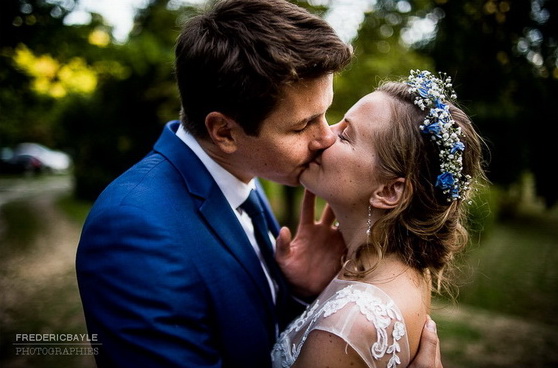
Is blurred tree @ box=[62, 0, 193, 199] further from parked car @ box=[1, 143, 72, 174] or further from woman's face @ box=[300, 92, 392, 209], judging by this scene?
woman's face @ box=[300, 92, 392, 209]

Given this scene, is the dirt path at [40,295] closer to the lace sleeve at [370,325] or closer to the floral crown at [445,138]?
the lace sleeve at [370,325]

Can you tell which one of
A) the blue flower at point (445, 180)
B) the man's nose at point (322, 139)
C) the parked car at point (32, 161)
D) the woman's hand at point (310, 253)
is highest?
the man's nose at point (322, 139)

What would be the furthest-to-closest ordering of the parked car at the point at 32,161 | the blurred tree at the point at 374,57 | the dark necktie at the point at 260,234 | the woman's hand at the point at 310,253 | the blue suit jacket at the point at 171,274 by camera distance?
the parked car at the point at 32,161 < the blurred tree at the point at 374,57 < the woman's hand at the point at 310,253 < the dark necktie at the point at 260,234 < the blue suit jacket at the point at 171,274

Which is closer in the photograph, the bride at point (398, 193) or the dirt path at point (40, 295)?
the bride at point (398, 193)

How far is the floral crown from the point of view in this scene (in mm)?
2211

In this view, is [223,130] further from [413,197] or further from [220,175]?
[413,197]

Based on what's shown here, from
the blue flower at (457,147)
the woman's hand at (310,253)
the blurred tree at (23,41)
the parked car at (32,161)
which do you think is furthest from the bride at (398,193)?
the parked car at (32,161)

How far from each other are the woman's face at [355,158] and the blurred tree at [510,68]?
3.24 m

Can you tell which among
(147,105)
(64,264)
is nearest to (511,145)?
(64,264)

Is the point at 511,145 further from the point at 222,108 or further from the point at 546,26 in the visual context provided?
the point at 222,108

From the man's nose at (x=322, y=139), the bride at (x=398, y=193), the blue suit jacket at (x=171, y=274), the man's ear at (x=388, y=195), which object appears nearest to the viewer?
the blue suit jacket at (x=171, y=274)

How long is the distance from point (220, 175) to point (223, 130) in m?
0.27

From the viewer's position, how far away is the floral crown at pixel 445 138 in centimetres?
221

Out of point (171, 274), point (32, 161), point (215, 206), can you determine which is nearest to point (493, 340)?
point (215, 206)
